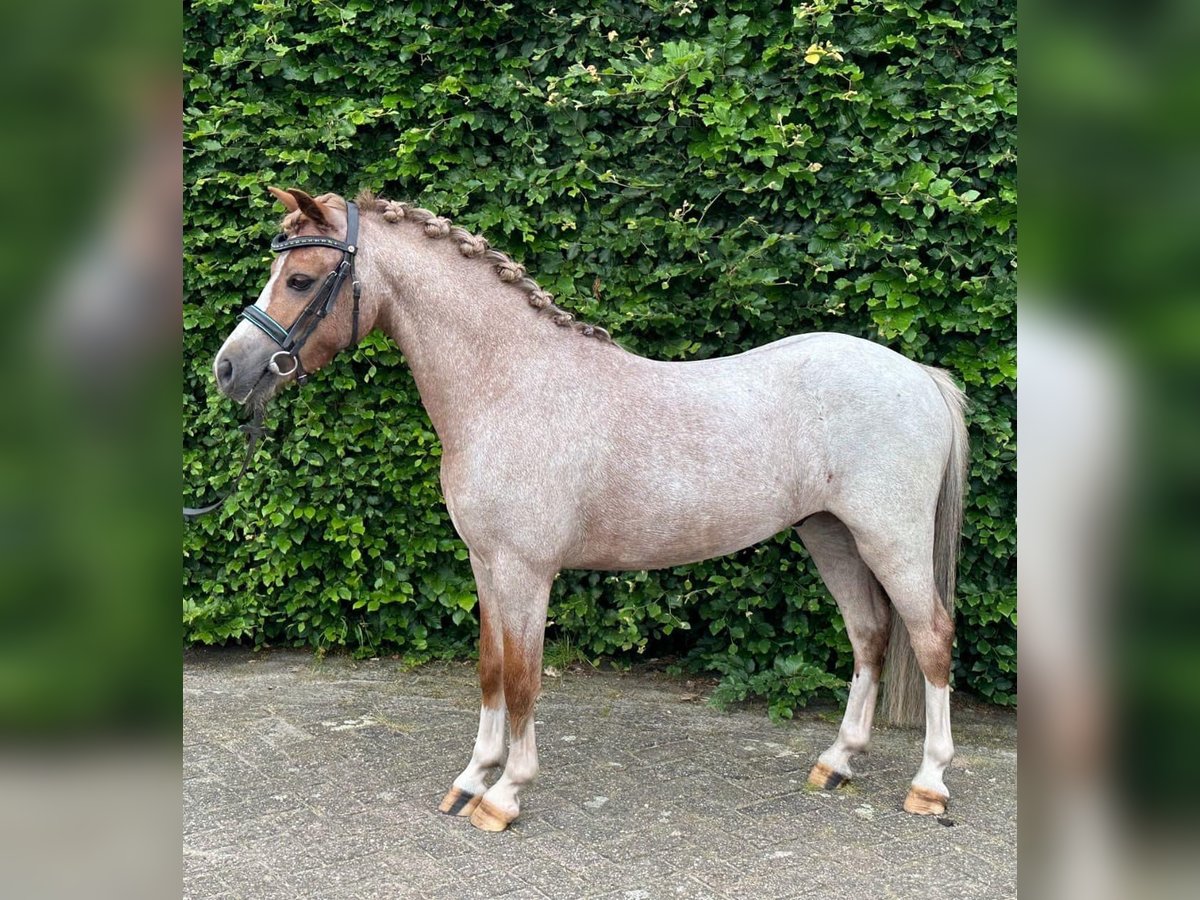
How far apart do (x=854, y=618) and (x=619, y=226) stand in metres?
1.95

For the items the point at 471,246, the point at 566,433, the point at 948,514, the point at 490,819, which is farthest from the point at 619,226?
the point at 490,819

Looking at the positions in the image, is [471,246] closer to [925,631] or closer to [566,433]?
[566,433]

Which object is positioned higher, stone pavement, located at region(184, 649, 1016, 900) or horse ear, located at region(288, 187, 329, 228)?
horse ear, located at region(288, 187, 329, 228)

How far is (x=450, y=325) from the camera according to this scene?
3230 mm

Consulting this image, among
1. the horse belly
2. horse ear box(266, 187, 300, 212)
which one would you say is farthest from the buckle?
the horse belly

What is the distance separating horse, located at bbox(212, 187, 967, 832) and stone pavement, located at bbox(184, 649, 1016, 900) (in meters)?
0.23

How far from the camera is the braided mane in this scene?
3230 millimetres

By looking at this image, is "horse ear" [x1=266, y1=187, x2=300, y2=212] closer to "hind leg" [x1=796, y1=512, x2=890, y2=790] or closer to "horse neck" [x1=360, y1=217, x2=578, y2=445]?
"horse neck" [x1=360, y1=217, x2=578, y2=445]

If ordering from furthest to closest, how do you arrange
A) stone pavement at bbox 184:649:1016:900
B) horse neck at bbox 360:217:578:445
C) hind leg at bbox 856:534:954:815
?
1. hind leg at bbox 856:534:954:815
2. horse neck at bbox 360:217:578:445
3. stone pavement at bbox 184:649:1016:900

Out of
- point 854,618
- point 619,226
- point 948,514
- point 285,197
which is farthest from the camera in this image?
point 619,226
